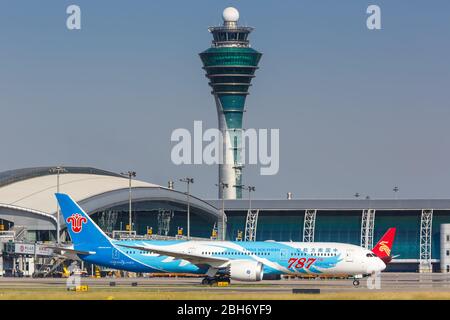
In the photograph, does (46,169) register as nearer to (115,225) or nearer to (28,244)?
(115,225)

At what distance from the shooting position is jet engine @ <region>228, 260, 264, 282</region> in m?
94.9

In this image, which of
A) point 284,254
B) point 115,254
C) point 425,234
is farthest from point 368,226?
point 115,254

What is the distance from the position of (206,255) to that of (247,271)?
5421 mm

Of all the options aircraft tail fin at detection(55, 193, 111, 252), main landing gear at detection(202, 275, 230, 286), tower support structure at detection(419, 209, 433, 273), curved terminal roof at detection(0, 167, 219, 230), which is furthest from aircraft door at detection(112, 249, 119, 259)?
tower support structure at detection(419, 209, 433, 273)

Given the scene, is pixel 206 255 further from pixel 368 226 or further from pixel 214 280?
pixel 368 226

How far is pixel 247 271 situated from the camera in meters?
95.1

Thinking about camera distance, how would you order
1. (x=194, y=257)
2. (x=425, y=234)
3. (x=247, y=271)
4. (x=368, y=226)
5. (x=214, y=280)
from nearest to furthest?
(x=247, y=271) → (x=194, y=257) → (x=214, y=280) → (x=425, y=234) → (x=368, y=226)

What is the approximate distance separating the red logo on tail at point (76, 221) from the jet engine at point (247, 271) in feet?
45.1

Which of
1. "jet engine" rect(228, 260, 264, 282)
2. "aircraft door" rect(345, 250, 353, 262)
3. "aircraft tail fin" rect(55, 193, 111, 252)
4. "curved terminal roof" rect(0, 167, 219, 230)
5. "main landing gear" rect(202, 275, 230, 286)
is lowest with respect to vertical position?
"main landing gear" rect(202, 275, 230, 286)

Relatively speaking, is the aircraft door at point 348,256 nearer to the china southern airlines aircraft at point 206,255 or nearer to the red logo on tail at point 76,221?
the china southern airlines aircraft at point 206,255

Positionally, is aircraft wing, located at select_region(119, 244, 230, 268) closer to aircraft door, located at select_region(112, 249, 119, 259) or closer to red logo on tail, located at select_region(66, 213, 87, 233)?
aircraft door, located at select_region(112, 249, 119, 259)

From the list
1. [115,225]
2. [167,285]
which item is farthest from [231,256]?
[115,225]

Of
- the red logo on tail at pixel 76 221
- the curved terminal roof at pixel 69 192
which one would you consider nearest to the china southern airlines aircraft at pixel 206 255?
the red logo on tail at pixel 76 221
